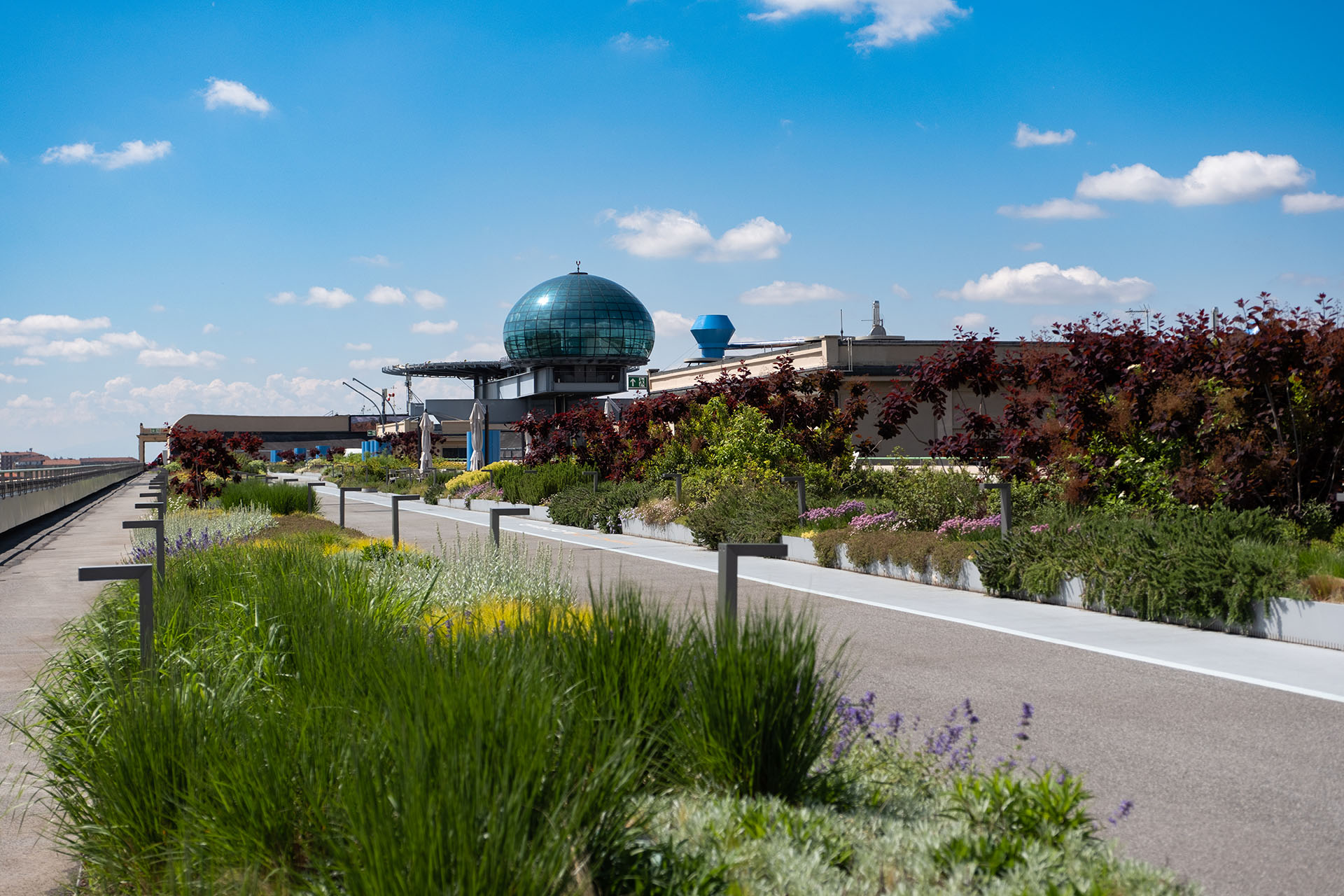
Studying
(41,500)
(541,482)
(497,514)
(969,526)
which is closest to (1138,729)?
(497,514)

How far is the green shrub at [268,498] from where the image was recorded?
2322 cm

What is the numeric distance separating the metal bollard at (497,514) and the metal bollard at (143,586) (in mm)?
4234

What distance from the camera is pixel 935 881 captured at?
352 centimetres

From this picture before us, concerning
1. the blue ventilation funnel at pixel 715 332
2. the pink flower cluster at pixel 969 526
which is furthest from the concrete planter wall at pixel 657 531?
the blue ventilation funnel at pixel 715 332

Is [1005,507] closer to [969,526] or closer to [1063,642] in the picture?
[969,526]

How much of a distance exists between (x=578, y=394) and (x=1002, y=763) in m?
85.3

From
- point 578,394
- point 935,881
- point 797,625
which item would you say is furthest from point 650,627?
point 578,394

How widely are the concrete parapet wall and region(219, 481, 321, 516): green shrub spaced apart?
4.46 metres

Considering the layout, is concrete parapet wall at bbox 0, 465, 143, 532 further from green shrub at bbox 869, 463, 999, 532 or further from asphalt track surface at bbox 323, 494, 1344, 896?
asphalt track surface at bbox 323, 494, 1344, 896

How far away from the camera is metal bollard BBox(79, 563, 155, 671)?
530cm

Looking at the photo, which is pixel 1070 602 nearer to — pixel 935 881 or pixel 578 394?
pixel 935 881

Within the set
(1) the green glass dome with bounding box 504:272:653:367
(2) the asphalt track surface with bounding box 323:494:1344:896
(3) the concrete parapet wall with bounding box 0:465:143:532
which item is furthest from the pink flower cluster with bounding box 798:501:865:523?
(1) the green glass dome with bounding box 504:272:653:367

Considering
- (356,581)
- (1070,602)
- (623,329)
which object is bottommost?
(1070,602)

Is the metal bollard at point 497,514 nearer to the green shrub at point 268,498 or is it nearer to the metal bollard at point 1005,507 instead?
the metal bollard at point 1005,507
